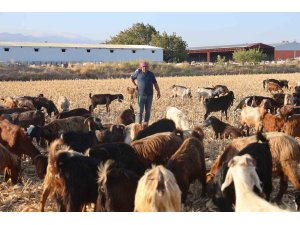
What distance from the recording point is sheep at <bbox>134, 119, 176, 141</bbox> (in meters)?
9.79

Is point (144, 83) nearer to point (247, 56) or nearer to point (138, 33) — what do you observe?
point (247, 56)

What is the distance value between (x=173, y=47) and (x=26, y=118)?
226 feet

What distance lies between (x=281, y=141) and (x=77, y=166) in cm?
359

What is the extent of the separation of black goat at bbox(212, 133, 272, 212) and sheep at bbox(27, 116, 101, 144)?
5.12 m

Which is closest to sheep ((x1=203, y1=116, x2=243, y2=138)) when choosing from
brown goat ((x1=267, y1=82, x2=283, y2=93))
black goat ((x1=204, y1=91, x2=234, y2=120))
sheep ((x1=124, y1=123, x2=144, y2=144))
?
sheep ((x1=124, y1=123, x2=144, y2=144))

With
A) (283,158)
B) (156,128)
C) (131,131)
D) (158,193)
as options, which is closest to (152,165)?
(283,158)

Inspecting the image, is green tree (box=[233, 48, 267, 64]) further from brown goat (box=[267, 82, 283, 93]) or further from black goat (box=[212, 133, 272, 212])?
black goat (box=[212, 133, 272, 212])

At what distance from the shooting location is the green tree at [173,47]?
79438 millimetres

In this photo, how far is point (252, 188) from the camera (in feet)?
15.9

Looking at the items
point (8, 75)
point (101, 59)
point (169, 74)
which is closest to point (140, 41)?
point (101, 59)

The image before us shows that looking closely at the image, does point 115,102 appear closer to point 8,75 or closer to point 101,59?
point 8,75

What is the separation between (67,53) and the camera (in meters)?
72.4

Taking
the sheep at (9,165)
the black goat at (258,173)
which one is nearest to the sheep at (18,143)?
the sheep at (9,165)

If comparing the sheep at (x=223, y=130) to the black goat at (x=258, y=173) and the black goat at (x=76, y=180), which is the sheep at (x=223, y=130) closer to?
the black goat at (x=258, y=173)
